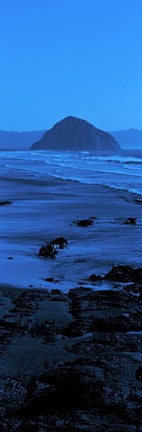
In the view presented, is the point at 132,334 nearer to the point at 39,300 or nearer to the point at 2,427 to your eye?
the point at 39,300

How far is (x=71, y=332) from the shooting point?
513cm

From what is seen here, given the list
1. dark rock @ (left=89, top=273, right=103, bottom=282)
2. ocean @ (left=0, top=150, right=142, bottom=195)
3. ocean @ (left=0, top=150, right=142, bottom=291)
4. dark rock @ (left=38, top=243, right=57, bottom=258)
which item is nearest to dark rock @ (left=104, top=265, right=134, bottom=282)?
dark rock @ (left=89, top=273, right=103, bottom=282)

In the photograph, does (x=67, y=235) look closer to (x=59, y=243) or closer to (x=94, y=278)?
(x=59, y=243)

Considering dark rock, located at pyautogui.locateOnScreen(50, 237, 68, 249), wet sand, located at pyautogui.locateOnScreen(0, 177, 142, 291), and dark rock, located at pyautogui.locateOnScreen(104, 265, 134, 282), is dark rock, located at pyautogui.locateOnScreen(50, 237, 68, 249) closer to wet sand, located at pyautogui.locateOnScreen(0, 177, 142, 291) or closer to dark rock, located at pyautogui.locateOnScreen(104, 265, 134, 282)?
wet sand, located at pyautogui.locateOnScreen(0, 177, 142, 291)

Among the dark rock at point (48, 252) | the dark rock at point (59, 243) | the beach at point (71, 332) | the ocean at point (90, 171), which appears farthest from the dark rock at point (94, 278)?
the ocean at point (90, 171)

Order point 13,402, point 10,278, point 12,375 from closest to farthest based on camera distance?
point 13,402, point 12,375, point 10,278

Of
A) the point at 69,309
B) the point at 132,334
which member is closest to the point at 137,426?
the point at 132,334

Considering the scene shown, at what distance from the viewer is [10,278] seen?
761 centimetres

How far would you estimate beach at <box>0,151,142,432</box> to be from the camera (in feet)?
11.4

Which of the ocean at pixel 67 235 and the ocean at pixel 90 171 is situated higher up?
the ocean at pixel 90 171

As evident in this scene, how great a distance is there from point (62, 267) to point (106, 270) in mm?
803

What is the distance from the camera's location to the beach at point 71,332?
3467 millimetres

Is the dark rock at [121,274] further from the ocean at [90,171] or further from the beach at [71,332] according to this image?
the ocean at [90,171]

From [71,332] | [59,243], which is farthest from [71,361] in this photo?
[59,243]
